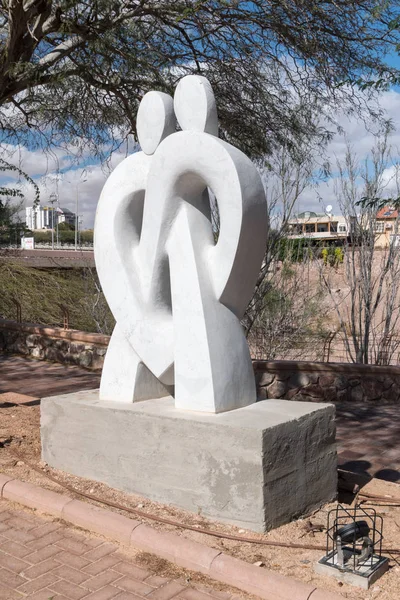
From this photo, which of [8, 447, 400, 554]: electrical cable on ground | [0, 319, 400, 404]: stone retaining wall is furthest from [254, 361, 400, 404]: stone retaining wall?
[8, 447, 400, 554]: electrical cable on ground

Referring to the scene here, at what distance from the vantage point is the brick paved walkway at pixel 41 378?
948cm

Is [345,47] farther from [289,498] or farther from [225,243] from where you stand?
[289,498]

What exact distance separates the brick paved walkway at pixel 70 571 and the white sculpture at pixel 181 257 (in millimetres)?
1197

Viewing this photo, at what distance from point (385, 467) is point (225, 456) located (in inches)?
96.4

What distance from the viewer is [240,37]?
28.4ft

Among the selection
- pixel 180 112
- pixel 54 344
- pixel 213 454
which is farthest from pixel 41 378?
pixel 213 454

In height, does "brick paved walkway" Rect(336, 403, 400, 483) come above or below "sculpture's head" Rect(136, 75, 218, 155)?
below

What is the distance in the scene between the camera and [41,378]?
10.4 metres

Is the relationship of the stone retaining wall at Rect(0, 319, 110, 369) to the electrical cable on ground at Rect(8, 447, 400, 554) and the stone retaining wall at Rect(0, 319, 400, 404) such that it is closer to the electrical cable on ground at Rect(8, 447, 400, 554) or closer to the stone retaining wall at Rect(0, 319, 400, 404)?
the stone retaining wall at Rect(0, 319, 400, 404)

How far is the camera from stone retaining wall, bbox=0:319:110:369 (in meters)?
11.2

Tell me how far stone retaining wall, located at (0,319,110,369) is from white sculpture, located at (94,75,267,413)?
5.60 m

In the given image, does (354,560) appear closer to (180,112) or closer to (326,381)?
(180,112)

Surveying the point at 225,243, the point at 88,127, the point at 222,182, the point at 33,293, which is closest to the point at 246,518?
the point at 225,243

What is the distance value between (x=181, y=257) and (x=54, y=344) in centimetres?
739
